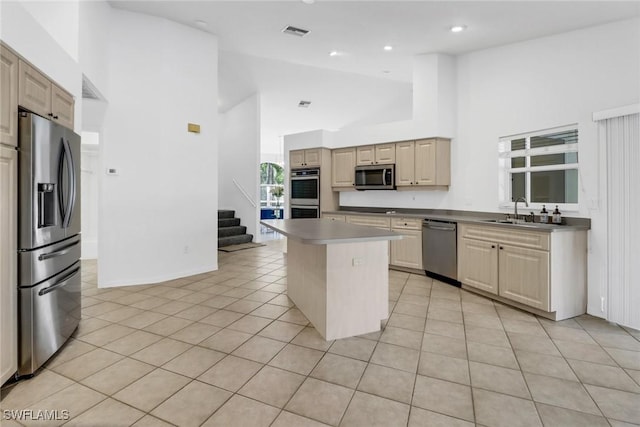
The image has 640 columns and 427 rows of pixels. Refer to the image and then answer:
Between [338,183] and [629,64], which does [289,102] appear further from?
[629,64]

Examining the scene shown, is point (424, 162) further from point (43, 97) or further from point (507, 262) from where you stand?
point (43, 97)

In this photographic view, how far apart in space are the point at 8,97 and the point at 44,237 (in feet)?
2.88

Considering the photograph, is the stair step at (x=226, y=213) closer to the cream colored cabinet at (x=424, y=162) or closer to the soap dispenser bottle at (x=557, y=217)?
the cream colored cabinet at (x=424, y=162)

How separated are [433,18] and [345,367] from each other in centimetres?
390

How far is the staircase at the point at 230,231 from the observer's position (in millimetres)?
7082

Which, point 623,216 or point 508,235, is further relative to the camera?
point 508,235

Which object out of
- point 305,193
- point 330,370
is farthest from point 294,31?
point 330,370

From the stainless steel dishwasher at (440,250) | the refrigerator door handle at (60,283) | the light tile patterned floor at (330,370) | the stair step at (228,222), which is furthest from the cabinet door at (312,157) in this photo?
the refrigerator door handle at (60,283)

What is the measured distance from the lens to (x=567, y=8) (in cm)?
329

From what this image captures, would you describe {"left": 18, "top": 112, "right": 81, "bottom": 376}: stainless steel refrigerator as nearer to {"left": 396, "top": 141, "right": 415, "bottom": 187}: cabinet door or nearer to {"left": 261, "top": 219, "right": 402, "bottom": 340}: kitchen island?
{"left": 261, "top": 219, "right": 402, "bottom": 340}: kitchen island

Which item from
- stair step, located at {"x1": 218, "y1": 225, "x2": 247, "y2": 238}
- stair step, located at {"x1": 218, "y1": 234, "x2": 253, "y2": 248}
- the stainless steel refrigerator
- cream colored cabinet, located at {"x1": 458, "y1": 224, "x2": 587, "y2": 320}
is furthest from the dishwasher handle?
stair step, located at {"x1": 218, "y1": 225, "x2": 247, "y2": 238}

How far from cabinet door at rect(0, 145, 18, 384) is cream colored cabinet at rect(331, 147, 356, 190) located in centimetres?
455

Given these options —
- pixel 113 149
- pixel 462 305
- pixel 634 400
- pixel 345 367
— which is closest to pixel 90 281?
pixel 113 149

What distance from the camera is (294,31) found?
Answer: 14.4 feet
